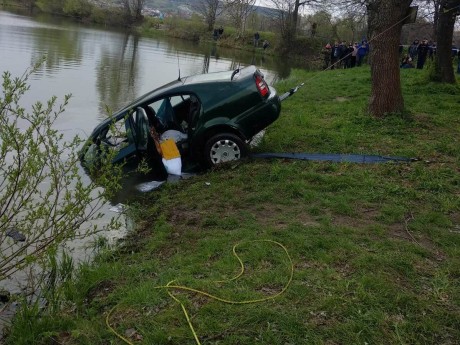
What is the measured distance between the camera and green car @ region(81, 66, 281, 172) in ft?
26.0

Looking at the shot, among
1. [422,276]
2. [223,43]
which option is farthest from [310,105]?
[223,43]

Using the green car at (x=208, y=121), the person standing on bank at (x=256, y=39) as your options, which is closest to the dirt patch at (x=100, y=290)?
the green car at (x=208, y=121)

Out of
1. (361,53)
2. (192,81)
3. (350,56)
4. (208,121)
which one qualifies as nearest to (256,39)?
(350,56)

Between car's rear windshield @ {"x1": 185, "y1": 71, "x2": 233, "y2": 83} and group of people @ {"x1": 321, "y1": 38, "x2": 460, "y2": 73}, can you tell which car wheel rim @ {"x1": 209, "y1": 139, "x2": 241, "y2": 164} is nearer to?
car's rear windshield @ {"x1": 185, "y1": 71, "x2": 233, "y2": 83}

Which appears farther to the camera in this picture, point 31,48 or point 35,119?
point 31,48

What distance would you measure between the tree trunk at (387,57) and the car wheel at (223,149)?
3767mm

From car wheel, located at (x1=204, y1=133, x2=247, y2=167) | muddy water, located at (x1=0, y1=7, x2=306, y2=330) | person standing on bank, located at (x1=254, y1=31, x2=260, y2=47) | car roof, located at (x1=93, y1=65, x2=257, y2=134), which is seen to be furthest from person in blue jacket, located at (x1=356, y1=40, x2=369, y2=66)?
person standing on bank, located at (x1=254, y1=31, x2=260, y2=47)

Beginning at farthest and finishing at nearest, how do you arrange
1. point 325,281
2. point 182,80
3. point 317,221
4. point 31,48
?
point 31,48
point 182,80
point 317,221
point 325,281

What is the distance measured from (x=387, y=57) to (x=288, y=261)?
22.3 feet

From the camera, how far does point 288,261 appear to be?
4.59 m

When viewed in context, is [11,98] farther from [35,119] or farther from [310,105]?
[310,105]

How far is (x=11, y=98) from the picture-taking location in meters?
3.57

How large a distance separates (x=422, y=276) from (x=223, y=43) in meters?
56.8

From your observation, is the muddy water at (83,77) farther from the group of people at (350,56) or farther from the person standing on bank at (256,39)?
the person standing on bank at (256,39)
